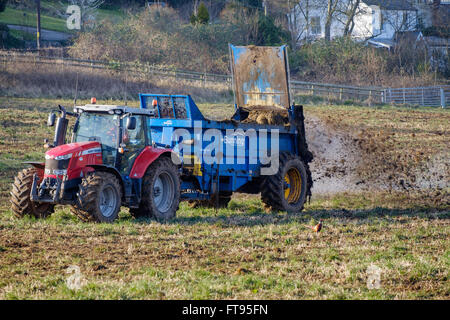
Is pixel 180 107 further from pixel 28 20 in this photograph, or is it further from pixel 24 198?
pixel 28 20

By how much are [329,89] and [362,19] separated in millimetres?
21143

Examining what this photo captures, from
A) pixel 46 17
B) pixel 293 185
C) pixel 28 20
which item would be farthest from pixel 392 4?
pixel 293 185

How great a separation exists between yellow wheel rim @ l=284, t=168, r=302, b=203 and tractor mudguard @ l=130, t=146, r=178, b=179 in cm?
382

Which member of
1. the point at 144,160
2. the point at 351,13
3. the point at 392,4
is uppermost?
the point at 392,4

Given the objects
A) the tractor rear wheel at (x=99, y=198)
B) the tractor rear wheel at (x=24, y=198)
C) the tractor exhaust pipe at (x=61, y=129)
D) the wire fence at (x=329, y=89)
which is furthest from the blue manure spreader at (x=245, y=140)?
the wire fence at (x=329, y=89)

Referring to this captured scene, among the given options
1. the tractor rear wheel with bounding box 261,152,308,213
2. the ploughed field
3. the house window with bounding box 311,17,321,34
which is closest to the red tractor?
the ploughed field

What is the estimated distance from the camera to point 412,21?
61.7 meters

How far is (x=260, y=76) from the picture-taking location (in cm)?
1669

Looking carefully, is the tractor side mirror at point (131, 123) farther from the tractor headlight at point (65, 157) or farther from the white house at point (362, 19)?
the white house at point (362, 19)

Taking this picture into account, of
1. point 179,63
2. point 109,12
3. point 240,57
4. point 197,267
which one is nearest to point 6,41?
point 179,63

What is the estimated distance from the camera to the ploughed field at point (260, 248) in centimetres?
802

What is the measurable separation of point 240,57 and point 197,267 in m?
8.75

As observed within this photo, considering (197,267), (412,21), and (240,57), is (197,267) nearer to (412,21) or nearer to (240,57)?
(240,57)

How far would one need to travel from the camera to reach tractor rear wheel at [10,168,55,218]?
12148mm
